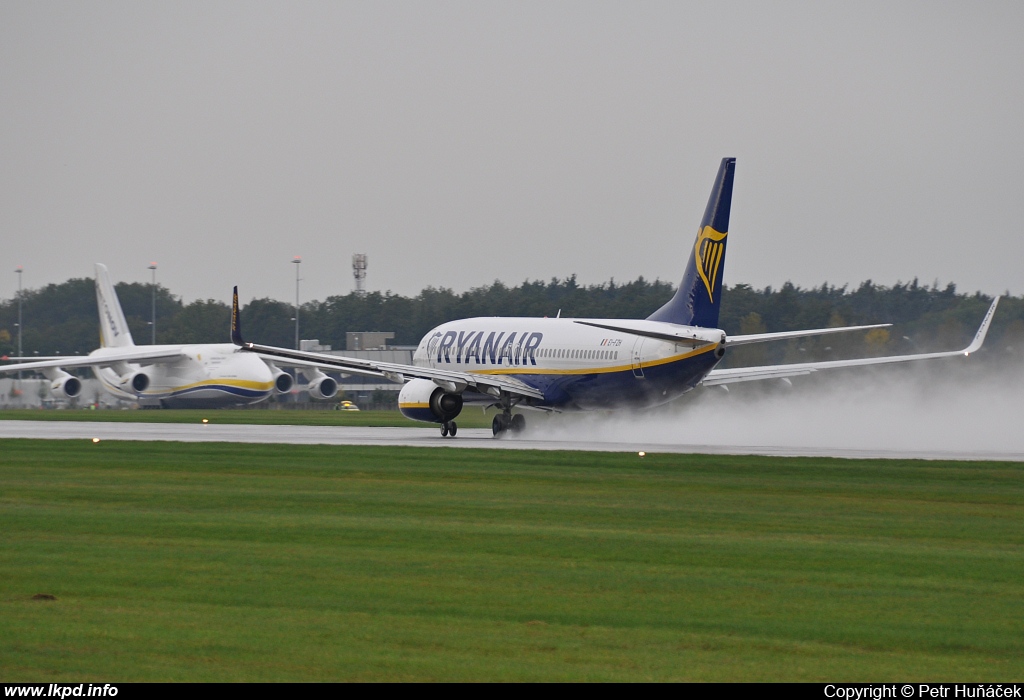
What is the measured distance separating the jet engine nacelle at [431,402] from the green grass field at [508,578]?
15.6m

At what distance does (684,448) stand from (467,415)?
3032cm

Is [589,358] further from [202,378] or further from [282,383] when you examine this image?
[282,383]

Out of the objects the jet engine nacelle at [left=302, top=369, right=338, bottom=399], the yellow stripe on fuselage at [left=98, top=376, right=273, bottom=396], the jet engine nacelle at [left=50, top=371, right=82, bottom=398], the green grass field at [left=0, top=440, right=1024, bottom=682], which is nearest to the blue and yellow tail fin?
the green grass field at [left=0, top=440, right=1024, bottom=682]

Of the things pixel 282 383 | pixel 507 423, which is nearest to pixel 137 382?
pixel 282 383

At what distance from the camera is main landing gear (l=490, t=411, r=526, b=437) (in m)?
42.2

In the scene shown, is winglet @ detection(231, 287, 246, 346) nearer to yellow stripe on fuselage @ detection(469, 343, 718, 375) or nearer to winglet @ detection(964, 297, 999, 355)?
yellow stripe on fuselage @ detection(469, 343, 718, 375)

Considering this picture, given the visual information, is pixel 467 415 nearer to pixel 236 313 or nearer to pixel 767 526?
pixel 236 313

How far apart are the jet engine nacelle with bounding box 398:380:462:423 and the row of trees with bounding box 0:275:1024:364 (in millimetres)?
20819

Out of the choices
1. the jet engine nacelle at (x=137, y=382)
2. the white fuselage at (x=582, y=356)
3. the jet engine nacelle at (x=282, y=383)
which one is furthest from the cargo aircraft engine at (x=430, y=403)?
the jet engine nacelle at (x=137, y=382)

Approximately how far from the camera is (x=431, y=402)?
1618 inches

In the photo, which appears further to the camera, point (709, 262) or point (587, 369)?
point (587, 369)

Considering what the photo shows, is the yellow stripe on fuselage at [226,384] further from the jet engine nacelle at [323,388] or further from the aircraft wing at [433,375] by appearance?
the aircraft wing at [433,375]

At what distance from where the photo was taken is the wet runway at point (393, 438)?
33062 millimetres

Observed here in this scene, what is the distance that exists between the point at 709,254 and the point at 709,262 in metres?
0.23
